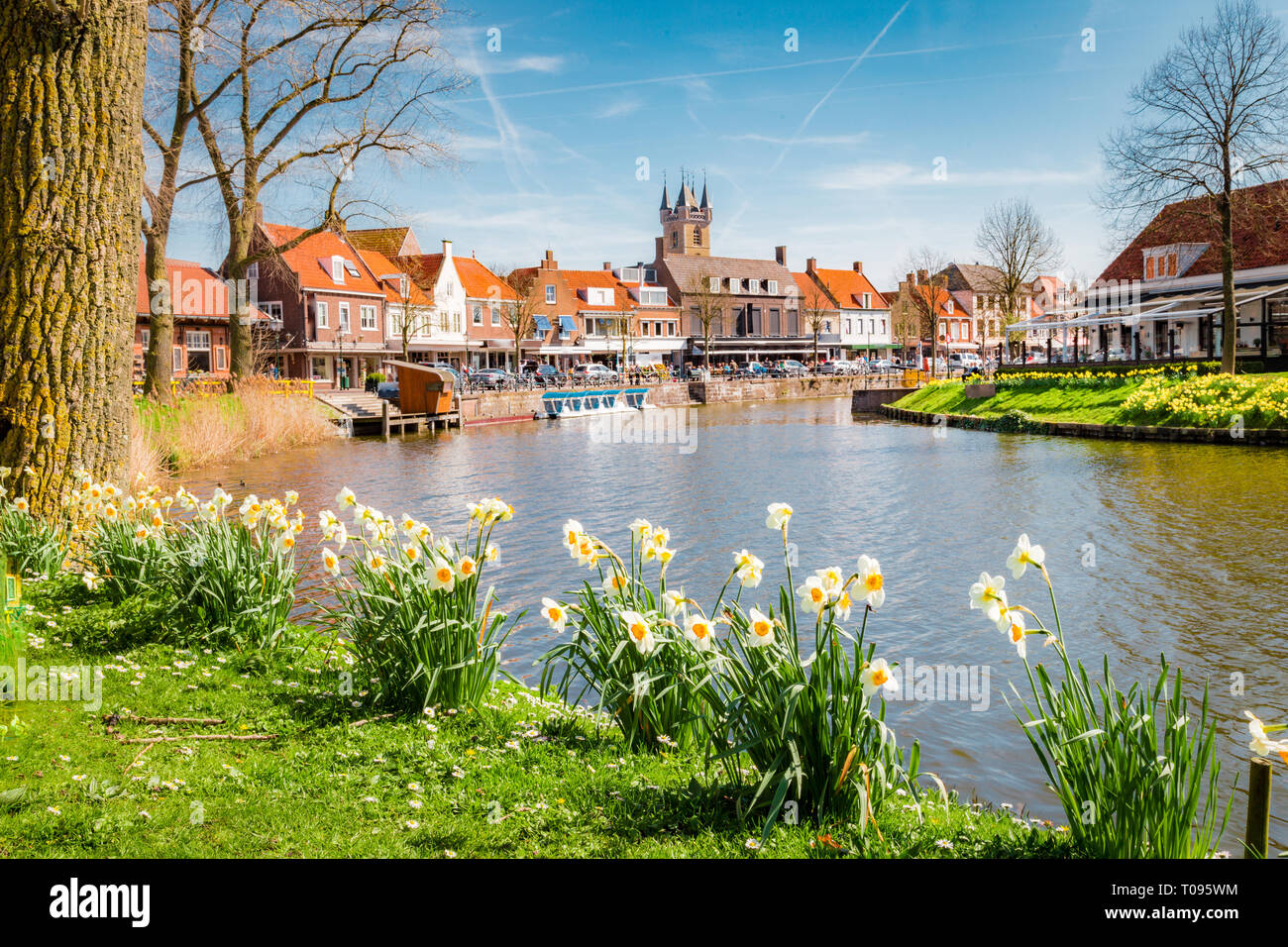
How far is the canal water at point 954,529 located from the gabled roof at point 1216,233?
1089 cm

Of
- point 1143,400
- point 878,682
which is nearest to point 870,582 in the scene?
point 878,682

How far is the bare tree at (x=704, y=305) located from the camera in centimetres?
8400

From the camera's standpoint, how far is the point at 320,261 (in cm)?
5941

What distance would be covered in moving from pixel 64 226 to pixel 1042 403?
3470 centimetres

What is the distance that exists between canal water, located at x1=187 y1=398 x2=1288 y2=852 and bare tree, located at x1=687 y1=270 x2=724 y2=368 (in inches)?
1970

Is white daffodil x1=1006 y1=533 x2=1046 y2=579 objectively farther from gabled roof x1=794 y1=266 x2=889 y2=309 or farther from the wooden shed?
gabled roof x1=794 y1=266 x2=889 y2=309

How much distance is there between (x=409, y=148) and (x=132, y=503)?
22.9 m

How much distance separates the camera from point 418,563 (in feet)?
20.0

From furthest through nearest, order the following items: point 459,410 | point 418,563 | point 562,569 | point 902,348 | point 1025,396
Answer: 1. point 902,348
2. point 459,410
3. point 1025,396
4. point 562,569
5. point 418,563

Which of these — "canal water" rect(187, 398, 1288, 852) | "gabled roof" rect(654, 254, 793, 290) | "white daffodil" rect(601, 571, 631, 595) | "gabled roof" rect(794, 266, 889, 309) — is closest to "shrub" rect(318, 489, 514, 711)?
"white daffodil" rect(601, 571, 631, 595)

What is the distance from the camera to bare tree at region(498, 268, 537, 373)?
7162 centimetres

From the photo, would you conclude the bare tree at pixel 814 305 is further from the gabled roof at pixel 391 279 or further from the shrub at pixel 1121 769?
the shrub at pixel 1121 769

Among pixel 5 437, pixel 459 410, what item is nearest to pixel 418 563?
pixel 5 437
